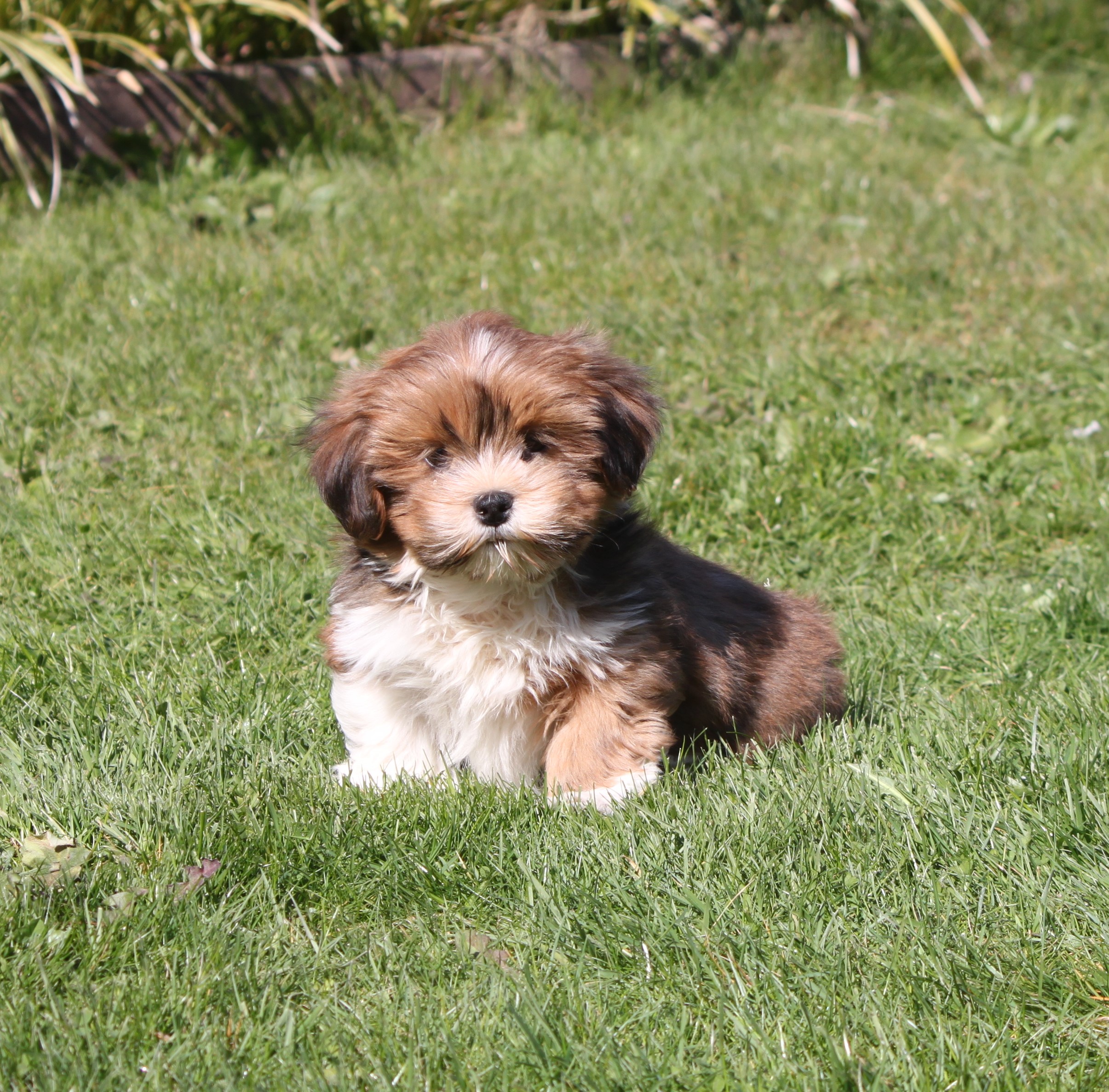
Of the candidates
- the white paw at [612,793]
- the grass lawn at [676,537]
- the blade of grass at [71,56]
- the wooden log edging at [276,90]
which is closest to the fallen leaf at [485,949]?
the grass lawn at [676,537]

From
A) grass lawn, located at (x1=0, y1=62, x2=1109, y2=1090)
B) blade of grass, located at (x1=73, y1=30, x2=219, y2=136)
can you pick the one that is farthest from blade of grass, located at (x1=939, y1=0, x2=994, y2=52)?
blade of grass, located at (x1=73, y1=30, x2=219, y2=136)

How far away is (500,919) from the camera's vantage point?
9.61 feet

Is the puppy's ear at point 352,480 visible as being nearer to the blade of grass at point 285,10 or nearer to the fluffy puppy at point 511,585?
the fluffy puppy at point 511,585

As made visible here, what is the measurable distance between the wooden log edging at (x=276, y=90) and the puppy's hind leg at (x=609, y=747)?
506 centimetres

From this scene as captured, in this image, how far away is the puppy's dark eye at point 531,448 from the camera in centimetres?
317

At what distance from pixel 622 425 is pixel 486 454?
1.26 ft

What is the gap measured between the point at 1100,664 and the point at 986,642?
14.3 inches

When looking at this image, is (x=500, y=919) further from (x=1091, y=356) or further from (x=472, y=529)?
(x=1091, y=356)

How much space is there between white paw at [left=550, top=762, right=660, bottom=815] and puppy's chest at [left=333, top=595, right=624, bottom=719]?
0.27 m

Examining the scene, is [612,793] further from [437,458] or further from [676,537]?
[676,537]

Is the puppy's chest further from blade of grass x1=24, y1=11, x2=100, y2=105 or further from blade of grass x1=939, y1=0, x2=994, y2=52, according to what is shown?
blade of grass x1=939, y1=0, x2=994, y2=52

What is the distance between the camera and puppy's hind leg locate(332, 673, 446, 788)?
345 centimetres

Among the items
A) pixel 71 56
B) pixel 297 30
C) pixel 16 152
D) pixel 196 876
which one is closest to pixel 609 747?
pixel 196 876

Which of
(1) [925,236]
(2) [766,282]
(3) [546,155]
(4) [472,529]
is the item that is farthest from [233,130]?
(4) [472,529]
